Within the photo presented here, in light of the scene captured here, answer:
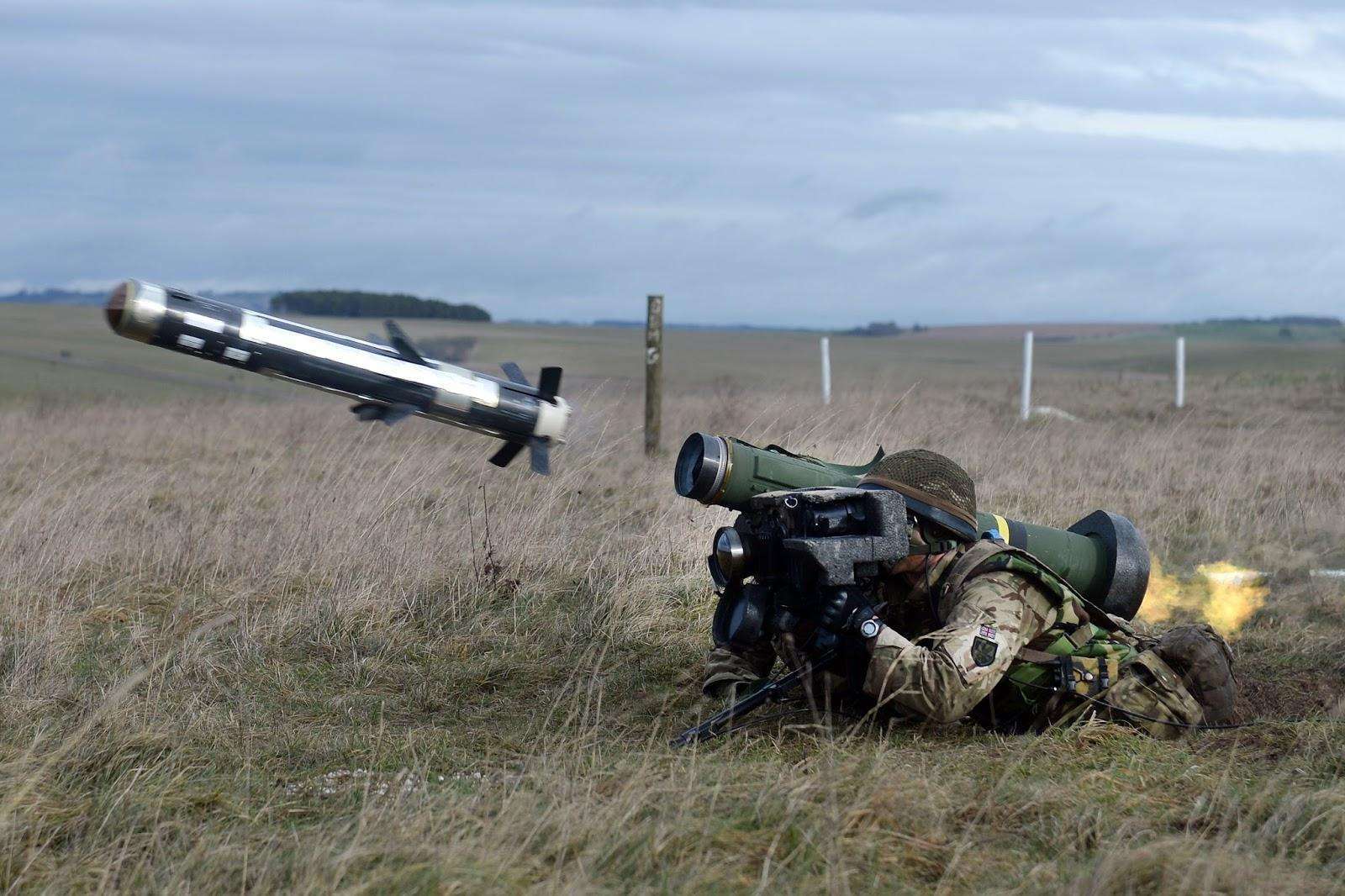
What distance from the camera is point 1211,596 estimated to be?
7125 mm

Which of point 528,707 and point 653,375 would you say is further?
point 653,375

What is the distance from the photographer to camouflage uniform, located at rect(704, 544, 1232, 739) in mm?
4102

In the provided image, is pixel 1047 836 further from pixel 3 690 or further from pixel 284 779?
pixel 3 690

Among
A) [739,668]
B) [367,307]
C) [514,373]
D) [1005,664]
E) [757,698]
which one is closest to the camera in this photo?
[1005,664]

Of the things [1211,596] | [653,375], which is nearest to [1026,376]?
[653,375]

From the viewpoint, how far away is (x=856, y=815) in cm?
346

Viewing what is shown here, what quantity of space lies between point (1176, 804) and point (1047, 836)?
0.59 m

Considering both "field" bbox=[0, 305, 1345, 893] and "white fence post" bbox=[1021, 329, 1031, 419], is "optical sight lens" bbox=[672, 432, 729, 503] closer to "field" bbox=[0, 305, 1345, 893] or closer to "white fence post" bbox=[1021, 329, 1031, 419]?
"field" bbox=[0, 305, 1345, 893]

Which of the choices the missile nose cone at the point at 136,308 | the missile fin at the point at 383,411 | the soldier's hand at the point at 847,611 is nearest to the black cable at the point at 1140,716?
the soldier's hand at the point at 847,611

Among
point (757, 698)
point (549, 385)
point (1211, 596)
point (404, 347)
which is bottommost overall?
point (1211, 596)

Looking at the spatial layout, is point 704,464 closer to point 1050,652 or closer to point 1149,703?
point 1050,652

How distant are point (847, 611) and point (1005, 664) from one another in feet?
1.88

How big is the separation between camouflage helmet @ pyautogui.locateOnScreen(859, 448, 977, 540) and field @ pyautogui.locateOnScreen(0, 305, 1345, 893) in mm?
820

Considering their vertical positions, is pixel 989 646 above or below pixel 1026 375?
below
